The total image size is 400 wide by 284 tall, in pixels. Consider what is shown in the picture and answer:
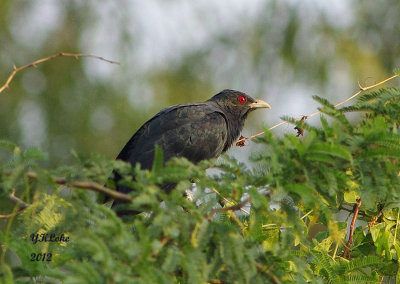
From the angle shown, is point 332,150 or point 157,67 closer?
point 332,150

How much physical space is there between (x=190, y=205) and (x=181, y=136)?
331 centimetres

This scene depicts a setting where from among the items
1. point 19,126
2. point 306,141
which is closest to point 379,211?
point 306,141

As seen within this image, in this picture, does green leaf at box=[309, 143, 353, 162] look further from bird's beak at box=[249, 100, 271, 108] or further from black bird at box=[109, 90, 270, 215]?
bird's beak at box=[249, 100, 271, 108]

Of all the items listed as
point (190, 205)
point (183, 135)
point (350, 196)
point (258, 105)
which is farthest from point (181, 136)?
point (190, 205)

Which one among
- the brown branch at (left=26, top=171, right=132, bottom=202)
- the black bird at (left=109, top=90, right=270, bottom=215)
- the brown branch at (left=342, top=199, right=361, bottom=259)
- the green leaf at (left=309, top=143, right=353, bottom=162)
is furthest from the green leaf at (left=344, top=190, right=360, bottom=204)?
the black bird at (left=109, top=90, right=270, bottom=215)

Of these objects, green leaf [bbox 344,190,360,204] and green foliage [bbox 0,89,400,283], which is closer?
green foliage [bbox 0,89,400,283]

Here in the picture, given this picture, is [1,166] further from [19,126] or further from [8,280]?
[19,126]

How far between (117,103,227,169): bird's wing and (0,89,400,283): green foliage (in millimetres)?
2759

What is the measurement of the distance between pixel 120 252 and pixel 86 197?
44 centimetres

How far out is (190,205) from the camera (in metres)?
2.64

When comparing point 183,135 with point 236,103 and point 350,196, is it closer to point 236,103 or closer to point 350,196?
point 236,103

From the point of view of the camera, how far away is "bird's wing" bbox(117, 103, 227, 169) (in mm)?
5821

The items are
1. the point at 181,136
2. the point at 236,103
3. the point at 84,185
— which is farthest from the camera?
the point at 236,103

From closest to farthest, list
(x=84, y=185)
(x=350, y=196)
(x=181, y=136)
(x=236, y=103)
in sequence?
(x=84, y=185) < (x=350, y=196) < (x=181, y=136) < (x=236, y=103)
